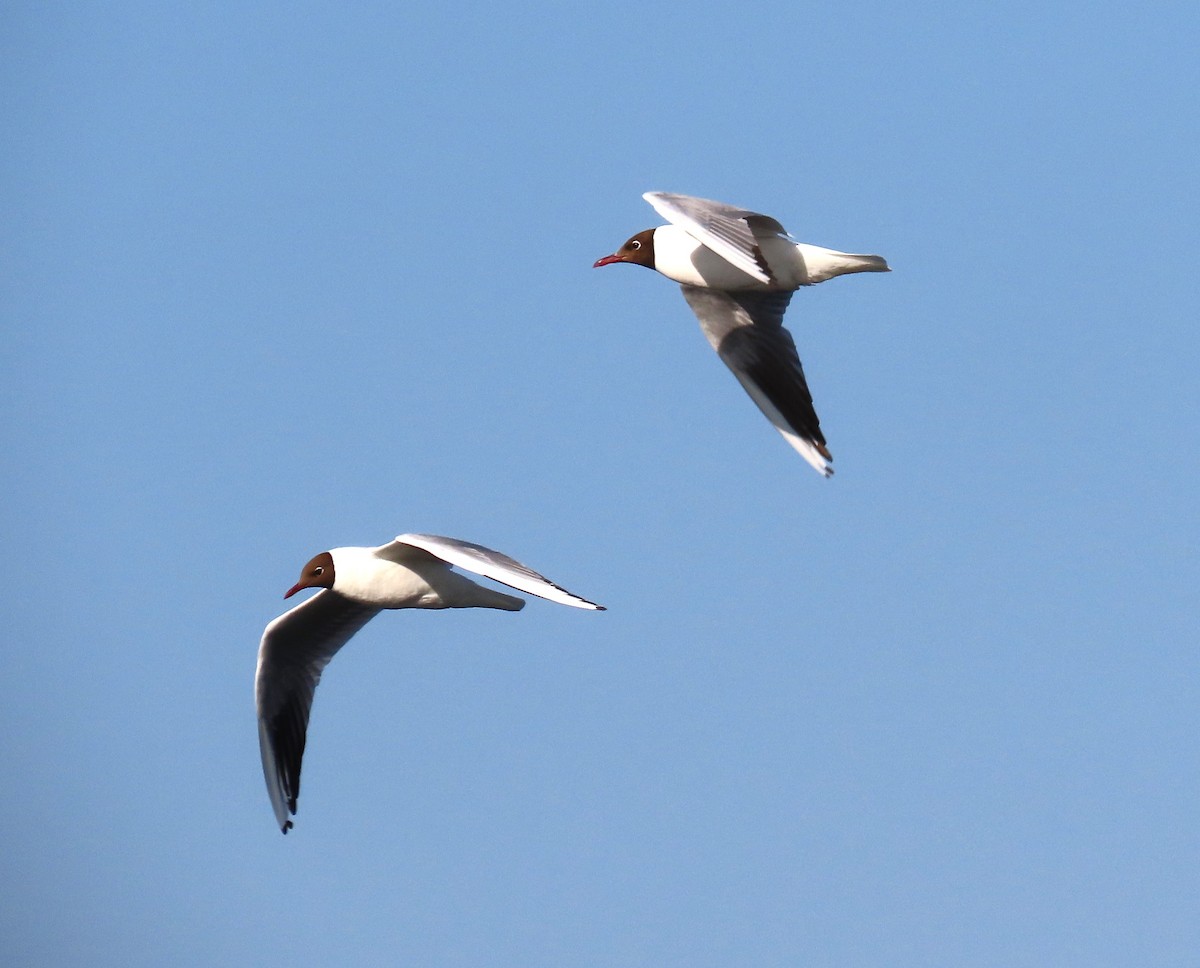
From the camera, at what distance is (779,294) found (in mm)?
14891

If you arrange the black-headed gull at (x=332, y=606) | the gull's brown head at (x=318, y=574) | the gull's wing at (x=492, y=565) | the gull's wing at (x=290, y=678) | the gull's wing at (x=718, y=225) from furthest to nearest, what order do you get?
1. the gull's wing at (x=290, y=678)
2. the gull's brown head at (x=318, y=574)
3. the black-headed gull at (x=332, y=606)
4. the gull's wing at (x=718, y=225)
5. the gull's wing at (x=492, y=565)

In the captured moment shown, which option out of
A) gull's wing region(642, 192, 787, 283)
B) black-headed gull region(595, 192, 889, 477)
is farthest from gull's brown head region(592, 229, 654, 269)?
gull's wing region(642, 192, 787, 283)

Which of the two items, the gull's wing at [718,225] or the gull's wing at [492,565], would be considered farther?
the gull's wing at [718,225]

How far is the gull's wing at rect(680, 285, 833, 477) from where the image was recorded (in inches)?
570

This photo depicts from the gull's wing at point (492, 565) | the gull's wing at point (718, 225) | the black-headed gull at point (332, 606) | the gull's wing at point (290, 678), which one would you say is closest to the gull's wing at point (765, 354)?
the gull's wing at point (718, 225)

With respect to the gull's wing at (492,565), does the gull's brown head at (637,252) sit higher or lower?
higher

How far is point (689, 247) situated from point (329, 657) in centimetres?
423

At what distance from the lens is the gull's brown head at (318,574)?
534 inches

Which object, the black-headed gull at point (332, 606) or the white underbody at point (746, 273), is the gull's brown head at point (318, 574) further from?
the white underbody at point (746, 273)

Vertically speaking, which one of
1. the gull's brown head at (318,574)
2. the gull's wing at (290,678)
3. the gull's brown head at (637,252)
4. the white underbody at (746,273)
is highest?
the gull's brown head at (637,252)

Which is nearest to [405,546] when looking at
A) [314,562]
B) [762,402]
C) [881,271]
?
[314,562]

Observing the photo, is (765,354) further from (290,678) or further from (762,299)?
(290,678)

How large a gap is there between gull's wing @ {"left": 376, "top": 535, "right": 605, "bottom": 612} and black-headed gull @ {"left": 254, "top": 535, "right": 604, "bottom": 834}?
0.01 meters

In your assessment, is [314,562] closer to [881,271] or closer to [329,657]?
[329,657]
